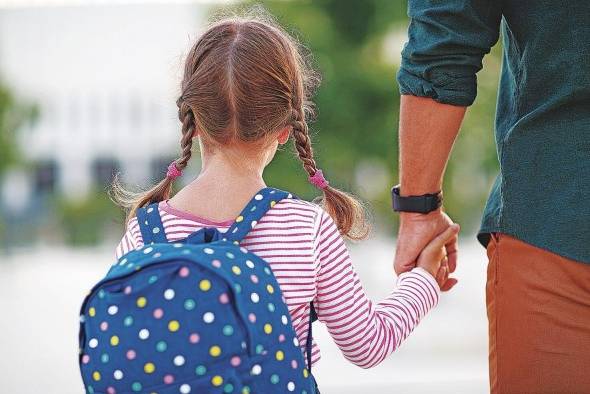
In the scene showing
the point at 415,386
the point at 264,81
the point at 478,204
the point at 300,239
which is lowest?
the point at 478,204

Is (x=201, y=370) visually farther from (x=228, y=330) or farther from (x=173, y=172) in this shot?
(x=173, y=172)

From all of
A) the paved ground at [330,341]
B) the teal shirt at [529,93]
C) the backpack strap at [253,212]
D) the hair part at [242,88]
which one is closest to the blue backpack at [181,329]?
the backpack strap at [253,212]

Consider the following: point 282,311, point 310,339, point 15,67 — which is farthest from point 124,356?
point 15,67

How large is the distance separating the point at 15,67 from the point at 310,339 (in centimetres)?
3981

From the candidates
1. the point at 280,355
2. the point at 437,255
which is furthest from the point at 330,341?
the point at 280,355

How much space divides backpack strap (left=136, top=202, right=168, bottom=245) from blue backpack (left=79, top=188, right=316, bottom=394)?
7.4 inches

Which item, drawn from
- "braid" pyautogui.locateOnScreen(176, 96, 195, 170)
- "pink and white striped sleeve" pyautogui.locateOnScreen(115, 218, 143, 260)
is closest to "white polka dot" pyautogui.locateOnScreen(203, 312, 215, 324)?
"pink and white striped sleeve" pyautogui.locateOnScreen(115, 218, 143, 260)

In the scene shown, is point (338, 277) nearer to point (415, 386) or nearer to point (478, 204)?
point (415, 386)

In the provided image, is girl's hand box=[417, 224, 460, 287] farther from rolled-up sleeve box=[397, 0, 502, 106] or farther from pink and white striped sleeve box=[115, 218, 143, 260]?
pink and white striped sleeve box=[115, 218, 143, 260]

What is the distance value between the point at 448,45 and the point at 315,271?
538 mm

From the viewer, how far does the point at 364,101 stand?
18094 millimetres

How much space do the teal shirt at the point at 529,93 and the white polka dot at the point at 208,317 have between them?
2.26ft

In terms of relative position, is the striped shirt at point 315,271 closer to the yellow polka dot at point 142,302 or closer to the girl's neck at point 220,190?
the girl's neck at point 220,190

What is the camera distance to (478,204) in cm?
2277
